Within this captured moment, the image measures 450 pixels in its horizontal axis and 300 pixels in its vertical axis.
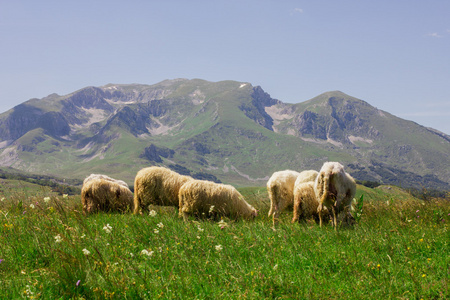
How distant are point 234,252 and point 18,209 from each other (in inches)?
290

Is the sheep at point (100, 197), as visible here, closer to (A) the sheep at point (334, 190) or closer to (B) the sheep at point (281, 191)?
(B) the sheep at point (281, 191)

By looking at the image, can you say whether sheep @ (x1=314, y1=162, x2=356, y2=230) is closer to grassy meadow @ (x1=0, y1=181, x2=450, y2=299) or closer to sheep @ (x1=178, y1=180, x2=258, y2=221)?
grassy meadow @ (x1=0, y1=181, x2=450, y2=299)

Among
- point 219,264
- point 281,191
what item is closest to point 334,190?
point 281,191

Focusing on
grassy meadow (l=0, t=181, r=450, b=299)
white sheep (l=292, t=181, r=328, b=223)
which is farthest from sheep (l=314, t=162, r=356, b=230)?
grassy meadow (l=0, t=181, r=450, b=299)

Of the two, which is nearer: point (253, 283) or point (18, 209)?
point (253, 283)

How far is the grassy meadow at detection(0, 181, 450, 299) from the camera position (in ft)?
14.2

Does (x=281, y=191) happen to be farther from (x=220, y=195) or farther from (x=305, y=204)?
(x=220, y=195)

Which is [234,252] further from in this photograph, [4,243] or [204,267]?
[4,243]

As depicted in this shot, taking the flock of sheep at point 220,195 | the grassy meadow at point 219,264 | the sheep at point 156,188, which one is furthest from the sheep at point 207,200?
the grassy meadow at point 219,264

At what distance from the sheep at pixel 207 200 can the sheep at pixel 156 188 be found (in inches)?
47.1

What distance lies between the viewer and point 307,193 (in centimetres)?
1120

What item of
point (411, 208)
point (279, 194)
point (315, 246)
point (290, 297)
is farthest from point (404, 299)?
point (279, 194)

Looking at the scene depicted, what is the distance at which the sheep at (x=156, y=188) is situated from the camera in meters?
12.1

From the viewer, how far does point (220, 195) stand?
10945 mm
